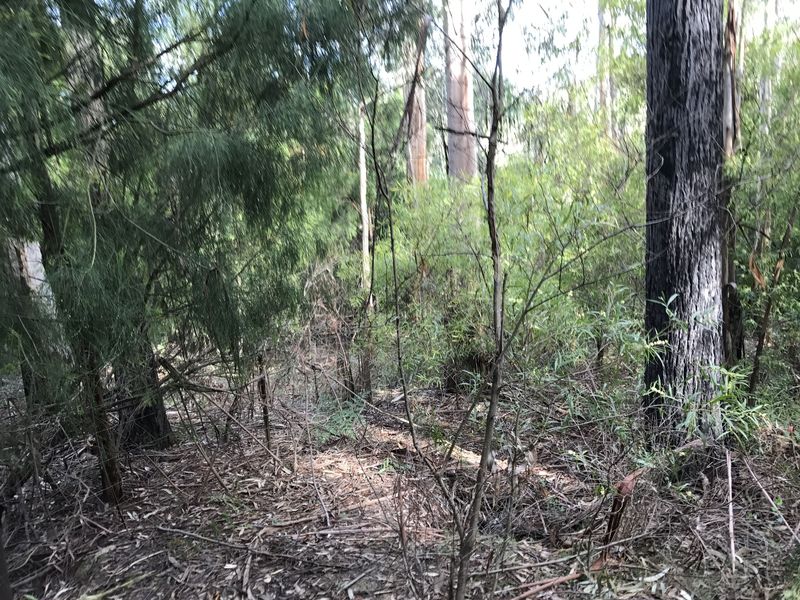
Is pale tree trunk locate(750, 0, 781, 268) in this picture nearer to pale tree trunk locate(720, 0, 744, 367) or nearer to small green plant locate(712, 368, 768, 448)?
pale tree trunk locate(720, 0, 744, 367)

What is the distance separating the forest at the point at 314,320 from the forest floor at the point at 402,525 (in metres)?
0.02

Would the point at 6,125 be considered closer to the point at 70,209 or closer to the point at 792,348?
the point at 70,209

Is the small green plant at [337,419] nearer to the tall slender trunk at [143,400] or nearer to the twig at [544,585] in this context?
the tall slender trunk at [143,400]

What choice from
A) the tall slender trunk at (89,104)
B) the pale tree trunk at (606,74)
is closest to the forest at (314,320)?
the tall slender trunk at (89,104)

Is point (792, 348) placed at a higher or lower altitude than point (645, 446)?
higher

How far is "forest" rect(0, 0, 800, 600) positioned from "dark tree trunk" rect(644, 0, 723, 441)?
18 millimetres

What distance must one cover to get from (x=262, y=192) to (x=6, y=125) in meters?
1.25

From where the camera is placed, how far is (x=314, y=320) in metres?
4.53

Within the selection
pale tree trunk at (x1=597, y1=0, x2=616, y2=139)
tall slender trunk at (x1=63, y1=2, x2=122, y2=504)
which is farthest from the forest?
pale tree trunk at (x1=597, y1=0, x2=616, y2=139)

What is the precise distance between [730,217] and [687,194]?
17.4 inches

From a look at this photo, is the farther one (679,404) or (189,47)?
(679,404)

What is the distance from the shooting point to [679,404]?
304cm

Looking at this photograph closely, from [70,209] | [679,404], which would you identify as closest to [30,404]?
[70,209]

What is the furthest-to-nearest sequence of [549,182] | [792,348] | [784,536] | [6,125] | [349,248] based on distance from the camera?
[349,248] → [549,182] → [792,348] → [784,536] → [6,125]
